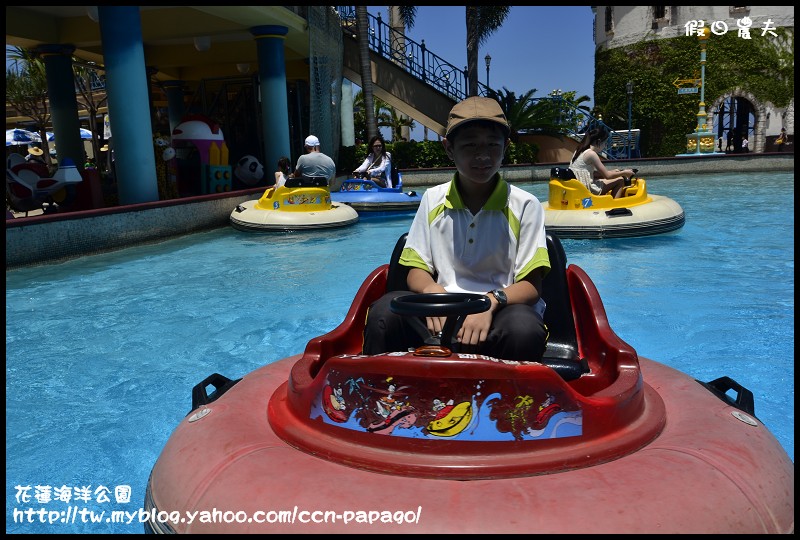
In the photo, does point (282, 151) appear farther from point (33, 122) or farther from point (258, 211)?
point (33, 122)

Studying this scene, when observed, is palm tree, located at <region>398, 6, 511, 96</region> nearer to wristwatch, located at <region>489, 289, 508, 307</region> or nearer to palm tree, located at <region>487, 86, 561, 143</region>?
palm tree, located at <region>487, 86, 561, 143</region>

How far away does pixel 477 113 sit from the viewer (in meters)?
1.87

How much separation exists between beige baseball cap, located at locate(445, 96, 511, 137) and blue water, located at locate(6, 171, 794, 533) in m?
1.75

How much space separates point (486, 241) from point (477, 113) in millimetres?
407

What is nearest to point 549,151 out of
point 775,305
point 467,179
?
point 775,305

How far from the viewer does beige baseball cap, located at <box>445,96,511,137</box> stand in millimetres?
1853

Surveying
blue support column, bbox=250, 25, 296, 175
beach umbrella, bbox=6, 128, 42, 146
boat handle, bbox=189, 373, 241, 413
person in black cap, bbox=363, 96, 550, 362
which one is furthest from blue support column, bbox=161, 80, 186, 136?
person in black cap, bbox=363, 96, 550, 362

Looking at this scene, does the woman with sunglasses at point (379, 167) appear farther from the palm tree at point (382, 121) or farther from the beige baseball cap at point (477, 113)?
the palm tree at point (382, 121)

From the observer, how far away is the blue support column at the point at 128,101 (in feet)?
27.1

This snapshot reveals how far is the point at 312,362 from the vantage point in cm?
206

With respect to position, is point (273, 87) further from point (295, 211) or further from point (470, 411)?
point (470, 411)

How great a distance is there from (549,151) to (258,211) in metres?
12.7

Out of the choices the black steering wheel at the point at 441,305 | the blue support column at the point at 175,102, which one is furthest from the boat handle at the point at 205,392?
the blue support column at the point at 175,102

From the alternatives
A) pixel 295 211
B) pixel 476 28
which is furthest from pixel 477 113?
pixel 476 28
